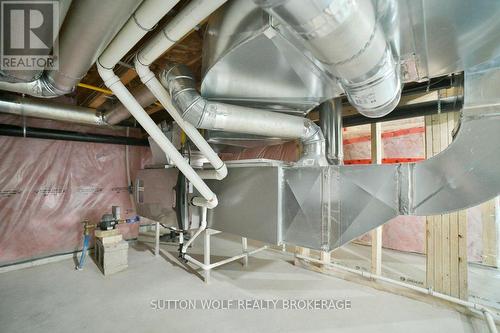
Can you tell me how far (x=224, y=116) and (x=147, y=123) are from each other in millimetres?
514

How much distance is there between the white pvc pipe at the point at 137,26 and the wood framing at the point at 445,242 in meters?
2.21

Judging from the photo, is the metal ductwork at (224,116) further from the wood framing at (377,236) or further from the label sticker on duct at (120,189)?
the label sticker on duct at (120,189)

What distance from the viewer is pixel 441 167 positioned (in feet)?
3.22

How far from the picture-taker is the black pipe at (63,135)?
2352 mm

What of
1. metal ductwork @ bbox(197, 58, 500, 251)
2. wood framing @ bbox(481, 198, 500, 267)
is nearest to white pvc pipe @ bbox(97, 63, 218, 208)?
metal ductwork @ bbox(197, 58, 500, 251)

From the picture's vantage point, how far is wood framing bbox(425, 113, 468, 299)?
5.74 ft

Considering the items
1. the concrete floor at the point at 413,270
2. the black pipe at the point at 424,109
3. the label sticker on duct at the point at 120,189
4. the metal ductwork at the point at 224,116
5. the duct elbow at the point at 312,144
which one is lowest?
the concrete floor at the point at 413,270

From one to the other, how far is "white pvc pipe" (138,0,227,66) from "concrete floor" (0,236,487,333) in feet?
5.97

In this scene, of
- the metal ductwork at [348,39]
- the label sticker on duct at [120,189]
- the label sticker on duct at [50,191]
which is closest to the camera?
the metal ductwork at [348,39]

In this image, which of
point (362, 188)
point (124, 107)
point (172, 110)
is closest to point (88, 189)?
point (124, 107)

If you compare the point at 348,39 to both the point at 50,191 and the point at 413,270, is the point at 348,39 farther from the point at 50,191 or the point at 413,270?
the point at 50,191

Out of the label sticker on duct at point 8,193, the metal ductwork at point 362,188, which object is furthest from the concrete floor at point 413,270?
the label sticker on duct at point 8,193

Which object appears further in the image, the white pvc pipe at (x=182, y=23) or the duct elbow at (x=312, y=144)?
the duct elbow at (x=312, y=144)

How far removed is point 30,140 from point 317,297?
368cm
